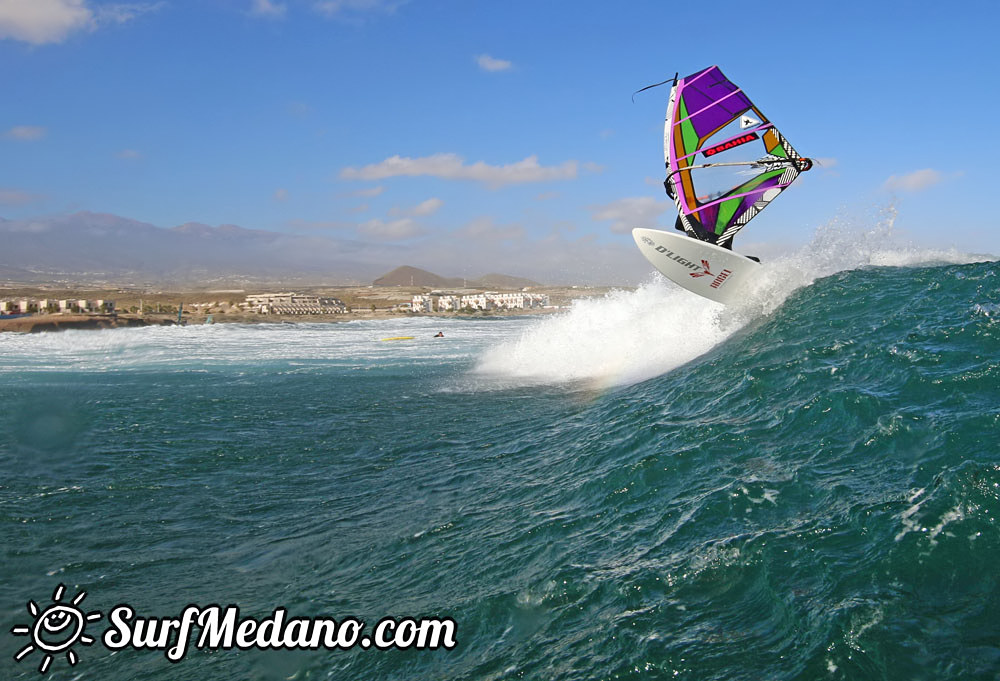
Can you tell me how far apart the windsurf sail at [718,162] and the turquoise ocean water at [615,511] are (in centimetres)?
185

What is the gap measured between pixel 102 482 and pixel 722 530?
7.80 m

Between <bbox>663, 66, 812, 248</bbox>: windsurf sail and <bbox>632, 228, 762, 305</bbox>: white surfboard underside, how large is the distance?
470 millimetres

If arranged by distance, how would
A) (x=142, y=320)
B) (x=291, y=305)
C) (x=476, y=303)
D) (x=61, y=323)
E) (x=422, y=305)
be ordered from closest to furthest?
(x=61, y=323) → (x=142, y=320) → (x=291, y=305) → (x=422, y=305) → (x=476, y=303)

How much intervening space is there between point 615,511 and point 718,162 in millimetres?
9872

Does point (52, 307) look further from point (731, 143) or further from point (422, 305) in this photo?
point (731, 143)

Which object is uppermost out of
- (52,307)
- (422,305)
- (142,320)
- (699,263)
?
(699,263)

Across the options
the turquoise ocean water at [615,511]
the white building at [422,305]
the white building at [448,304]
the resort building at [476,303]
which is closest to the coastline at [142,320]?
the white building at [422,305]

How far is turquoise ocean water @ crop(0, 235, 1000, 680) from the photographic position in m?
3.96

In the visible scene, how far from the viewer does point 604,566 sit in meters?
4.99

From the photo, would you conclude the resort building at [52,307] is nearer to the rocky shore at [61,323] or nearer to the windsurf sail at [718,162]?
the rocky shore at [61,323]

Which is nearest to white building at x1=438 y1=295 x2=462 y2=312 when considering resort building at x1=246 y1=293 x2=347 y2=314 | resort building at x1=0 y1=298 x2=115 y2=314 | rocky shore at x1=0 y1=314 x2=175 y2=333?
resort building at x1=246 y1=293 x2=347 y2=314

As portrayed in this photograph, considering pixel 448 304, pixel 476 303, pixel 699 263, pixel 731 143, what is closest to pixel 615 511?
pixel 699 263

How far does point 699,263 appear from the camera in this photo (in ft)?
43.9

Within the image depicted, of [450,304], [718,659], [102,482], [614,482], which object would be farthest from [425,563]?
[450,304]
